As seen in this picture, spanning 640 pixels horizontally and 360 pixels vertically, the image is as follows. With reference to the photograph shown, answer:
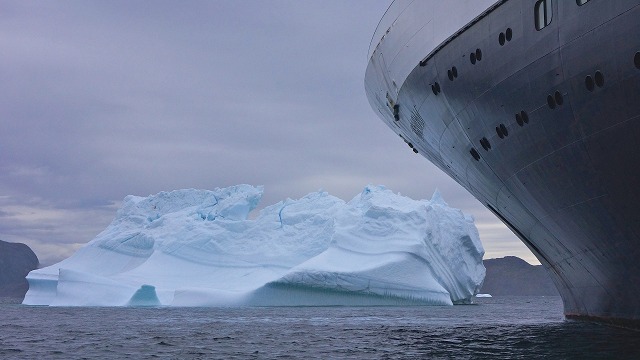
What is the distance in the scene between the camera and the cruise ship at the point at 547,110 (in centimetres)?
1145

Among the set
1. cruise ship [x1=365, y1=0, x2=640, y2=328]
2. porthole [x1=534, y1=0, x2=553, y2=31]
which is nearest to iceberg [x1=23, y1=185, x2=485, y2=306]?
cruise ship [x1=365, y1=0, x2=640, y2=328]

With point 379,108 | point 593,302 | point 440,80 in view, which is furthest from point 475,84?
point 379,108

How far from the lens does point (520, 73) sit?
41.5 feet

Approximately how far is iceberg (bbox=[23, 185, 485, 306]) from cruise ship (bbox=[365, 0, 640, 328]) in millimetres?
25357

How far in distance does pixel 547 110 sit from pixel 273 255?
38089 mm

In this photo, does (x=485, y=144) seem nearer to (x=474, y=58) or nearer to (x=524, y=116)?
(x=524, y=116)

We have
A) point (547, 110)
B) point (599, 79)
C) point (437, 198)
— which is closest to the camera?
point (599, 79)

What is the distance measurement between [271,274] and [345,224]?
18.8 ft

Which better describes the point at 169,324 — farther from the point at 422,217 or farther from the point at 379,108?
the point at 422,217

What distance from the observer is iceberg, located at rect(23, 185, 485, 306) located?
43.8m

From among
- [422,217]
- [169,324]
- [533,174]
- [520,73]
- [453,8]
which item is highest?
[422,217]

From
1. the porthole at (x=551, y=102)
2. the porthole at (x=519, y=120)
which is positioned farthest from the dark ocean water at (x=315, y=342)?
the porthole at (x=551, y=102)

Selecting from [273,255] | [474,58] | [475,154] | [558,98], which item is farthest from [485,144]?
[273,255]

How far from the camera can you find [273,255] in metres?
49.7
